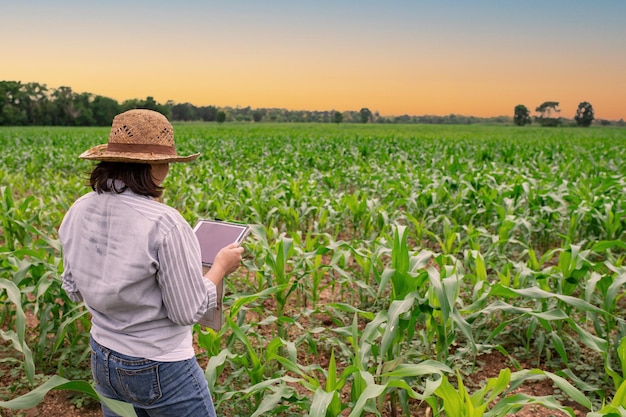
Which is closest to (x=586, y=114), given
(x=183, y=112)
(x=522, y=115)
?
(x=522, y=115)

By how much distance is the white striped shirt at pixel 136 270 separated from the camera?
5.08 ft

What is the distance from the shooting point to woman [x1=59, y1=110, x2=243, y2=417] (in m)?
1.56

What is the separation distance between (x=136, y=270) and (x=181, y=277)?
13cm

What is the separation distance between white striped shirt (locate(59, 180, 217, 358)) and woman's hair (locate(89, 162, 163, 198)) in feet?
0.07

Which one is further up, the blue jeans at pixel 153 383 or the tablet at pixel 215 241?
the tablet at pixel 215 241

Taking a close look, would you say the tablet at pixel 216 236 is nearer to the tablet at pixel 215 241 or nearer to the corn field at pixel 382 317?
the tablet at pixel 215 241

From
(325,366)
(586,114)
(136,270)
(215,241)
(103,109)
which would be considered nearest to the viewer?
(136,270)

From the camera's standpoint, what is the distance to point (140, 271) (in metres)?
1.55

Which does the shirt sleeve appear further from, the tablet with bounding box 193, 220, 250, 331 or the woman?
the tablet with bounding box 193, 220, 250, 331

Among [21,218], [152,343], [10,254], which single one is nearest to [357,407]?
[152,343]

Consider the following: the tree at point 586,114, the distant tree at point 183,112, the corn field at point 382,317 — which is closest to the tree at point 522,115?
the tree at point 586,114

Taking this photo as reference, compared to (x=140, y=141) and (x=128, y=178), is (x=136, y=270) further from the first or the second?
(x=140, y=141)

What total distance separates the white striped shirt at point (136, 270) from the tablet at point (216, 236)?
239mm

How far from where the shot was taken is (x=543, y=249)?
6.07m
